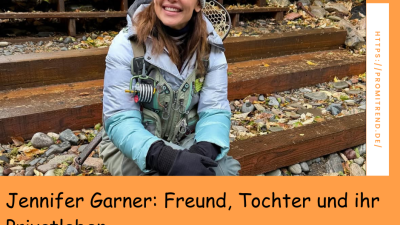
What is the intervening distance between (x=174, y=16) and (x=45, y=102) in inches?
83.7

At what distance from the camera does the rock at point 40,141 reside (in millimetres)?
3635

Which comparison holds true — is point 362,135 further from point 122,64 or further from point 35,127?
point 35,127

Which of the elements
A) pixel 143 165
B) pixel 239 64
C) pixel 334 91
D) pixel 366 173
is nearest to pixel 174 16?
pixel 143 165

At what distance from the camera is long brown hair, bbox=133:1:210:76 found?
95.4 inches

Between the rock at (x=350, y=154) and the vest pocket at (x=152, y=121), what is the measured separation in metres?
2.33

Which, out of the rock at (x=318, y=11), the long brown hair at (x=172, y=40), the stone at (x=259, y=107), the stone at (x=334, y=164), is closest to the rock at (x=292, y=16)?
the rock at (x=318, y=11)

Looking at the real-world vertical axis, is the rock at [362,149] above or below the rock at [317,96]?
below

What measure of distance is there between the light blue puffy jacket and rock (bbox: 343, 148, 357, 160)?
2.01 metres

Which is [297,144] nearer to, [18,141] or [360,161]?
[360,161]

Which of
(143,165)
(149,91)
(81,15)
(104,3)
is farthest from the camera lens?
(104,3)

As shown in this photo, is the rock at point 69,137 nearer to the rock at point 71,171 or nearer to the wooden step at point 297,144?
the rock at point 71,171

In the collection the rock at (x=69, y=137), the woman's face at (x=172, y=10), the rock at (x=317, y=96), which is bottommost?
the rock at (x=317, y=96)

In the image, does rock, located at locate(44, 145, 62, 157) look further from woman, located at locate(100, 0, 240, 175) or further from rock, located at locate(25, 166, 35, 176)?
woman, located at locate(100, 0, 240, 175)

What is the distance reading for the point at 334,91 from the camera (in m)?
5.62
